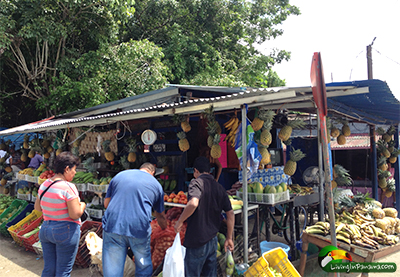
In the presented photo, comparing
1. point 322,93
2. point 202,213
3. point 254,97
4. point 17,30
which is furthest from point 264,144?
point 17,30

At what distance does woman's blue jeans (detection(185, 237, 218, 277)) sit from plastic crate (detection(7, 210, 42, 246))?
16.2ft

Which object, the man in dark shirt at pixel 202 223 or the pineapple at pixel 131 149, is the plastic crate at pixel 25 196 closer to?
the pineapple at pixel 131 149

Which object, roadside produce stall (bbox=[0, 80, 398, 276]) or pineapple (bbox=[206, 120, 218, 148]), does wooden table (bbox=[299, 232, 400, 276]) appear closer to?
roadside produce stall (bbox=[0, 80, 398, 276])

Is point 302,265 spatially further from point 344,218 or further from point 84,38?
point 84,38

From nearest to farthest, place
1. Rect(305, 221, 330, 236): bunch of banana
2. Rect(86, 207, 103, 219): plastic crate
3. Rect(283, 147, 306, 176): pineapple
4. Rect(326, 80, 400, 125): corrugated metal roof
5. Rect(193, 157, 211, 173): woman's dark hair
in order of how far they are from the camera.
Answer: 1. Rect(193, 157, 211, 173): woman's dark hair
2. Rect(305, 221, 330, 236): bunch of banana
3. Rect(326, 80, 400, 125): corrugated metal roof
4. Rect(283, 147, 306, 176): pineapple
5. Rect(86, 207, 103, 219): plastic crate

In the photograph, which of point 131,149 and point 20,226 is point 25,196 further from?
point 131,149

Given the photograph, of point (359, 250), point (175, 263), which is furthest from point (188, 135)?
point (359, 250)

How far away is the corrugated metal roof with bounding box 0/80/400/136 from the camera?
13.1 ft

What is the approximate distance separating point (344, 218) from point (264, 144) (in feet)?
6.57

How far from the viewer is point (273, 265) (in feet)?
12.0

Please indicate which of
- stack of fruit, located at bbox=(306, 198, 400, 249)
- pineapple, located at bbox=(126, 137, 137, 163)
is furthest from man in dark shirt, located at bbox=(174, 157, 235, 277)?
pineapple, located at bbox=(126, 137, 137, 163)

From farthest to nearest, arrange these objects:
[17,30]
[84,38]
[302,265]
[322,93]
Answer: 1. [84,38]
2. [17,30]
3. [302,265]
4. [322,93]

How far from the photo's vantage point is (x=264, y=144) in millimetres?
4676

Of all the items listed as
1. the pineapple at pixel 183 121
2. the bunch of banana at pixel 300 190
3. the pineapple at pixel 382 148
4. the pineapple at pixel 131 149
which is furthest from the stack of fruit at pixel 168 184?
the pineapple at pixel 382 148
